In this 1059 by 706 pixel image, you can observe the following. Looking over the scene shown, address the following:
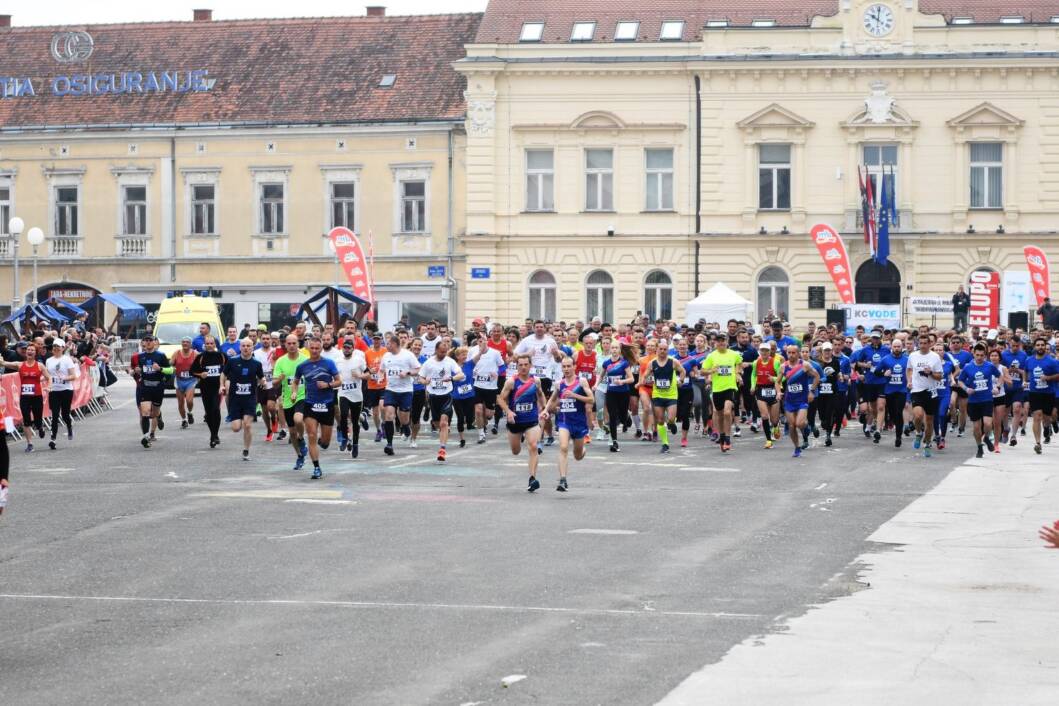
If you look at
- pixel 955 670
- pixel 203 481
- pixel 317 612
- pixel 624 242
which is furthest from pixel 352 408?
pixel 624 242

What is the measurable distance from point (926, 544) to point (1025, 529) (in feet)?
5.58

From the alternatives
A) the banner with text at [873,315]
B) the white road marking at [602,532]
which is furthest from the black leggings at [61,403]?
the banner with text at [873,315]

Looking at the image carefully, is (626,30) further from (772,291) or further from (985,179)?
(985,179)

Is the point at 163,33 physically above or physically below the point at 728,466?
above

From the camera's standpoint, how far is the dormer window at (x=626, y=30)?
53312 mm

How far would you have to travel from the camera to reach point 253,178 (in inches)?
2285

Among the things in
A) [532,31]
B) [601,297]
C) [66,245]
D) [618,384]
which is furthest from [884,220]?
[66,245]

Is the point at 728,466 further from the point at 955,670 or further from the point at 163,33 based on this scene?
the point at 163,33

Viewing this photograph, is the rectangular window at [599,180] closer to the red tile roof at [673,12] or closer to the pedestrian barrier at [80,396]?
the red tile roof at [673,12]

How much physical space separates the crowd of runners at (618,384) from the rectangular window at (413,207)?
83.2 ft

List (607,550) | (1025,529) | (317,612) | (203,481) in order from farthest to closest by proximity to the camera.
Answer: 1. (203,481)
2. (1025,529)
3. (607,550)
4. (317,612)

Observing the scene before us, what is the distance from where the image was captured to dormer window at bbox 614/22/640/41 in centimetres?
5331

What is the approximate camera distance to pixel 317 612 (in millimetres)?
12219

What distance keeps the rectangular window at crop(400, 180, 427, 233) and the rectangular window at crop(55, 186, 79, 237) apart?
427 inches
